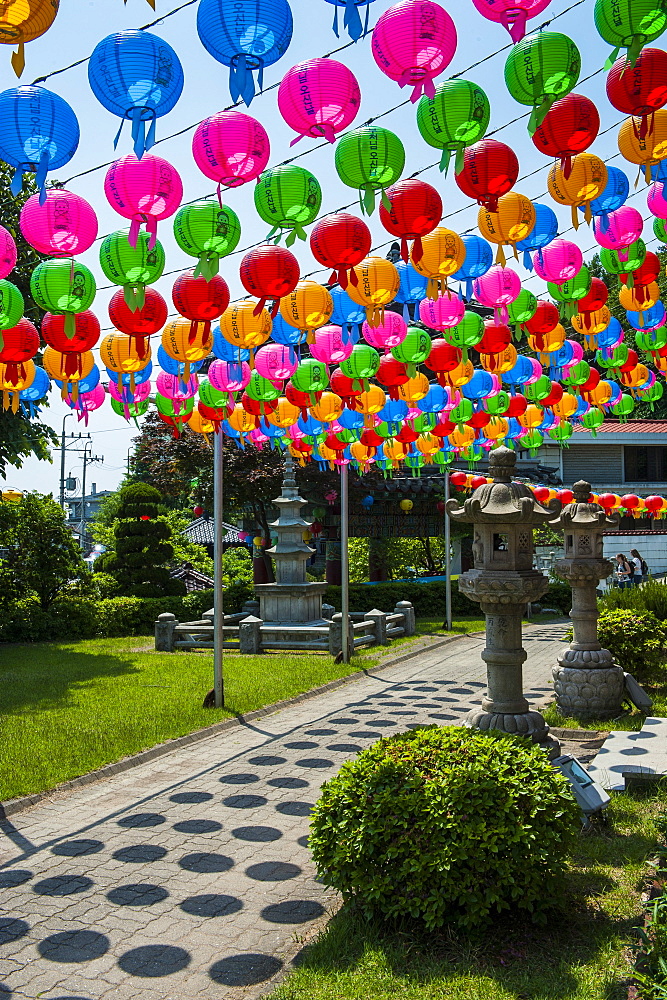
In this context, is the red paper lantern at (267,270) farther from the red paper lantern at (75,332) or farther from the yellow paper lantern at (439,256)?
the red paper lantern at (75,332)

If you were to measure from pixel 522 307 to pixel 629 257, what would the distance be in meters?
1.28

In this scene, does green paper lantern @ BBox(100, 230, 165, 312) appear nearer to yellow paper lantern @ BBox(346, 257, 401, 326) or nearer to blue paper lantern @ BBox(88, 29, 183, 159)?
blue paper lantern @ BBox(88, 29, 183, 159)

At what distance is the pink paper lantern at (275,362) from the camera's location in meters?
8.95

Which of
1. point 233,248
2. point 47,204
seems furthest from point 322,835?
point 47,204

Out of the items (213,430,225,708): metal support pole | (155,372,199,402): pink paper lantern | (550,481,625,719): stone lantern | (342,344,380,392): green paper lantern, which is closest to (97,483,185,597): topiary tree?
(213,430,225,708): metal support pole

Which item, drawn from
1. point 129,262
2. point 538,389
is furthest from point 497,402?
point 129,262

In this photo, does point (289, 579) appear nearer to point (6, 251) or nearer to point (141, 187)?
point (6, 251)

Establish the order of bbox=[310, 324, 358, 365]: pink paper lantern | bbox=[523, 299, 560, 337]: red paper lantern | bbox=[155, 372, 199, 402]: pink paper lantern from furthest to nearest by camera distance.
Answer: bbox=[155, 372, 199, 402]: pink paper lantern → bbox=[523, 299, 560, 337]: red paper lantern → bbox=[310, 324, 358, 365]: pink paper lantern

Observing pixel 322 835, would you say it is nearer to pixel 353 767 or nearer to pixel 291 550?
pixel 353 767

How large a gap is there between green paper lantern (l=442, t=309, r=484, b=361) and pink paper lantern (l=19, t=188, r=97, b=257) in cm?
390

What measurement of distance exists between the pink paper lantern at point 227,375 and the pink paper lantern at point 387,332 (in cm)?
194

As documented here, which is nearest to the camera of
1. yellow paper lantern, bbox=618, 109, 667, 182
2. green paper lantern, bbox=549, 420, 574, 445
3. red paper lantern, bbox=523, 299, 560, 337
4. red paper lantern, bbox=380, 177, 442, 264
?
yellow paper lantern, bbox=618, 109, 667, 182

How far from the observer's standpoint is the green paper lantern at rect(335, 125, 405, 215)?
16.6 feet

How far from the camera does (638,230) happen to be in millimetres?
6848
